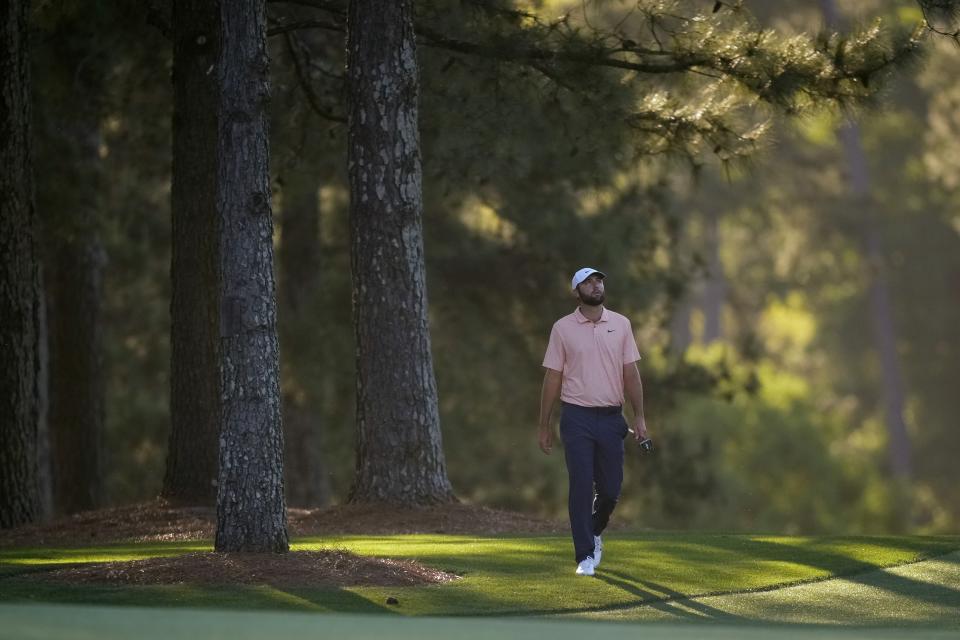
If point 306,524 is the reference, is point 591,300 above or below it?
above

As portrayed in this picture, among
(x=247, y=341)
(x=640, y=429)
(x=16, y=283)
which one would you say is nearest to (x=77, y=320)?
(x=16, y=283)

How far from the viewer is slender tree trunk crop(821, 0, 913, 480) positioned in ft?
163

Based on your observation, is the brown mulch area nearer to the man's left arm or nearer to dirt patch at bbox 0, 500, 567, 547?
dirt patch at bbox 0, 500, 567, 547

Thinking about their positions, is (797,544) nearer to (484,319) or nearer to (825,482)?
(484,319)

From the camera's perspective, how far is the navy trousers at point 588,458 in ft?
36.8

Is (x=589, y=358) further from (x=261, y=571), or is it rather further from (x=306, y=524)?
(x=306, y=524)

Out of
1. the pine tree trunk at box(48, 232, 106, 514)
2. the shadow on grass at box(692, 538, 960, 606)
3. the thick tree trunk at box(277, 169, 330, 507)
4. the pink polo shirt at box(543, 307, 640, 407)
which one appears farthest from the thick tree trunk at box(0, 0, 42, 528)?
the thick tree trunk at box(277, 169, 330, 507)

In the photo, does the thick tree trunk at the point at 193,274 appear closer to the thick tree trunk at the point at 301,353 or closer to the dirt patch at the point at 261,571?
the dirt patch at the point at 261,571

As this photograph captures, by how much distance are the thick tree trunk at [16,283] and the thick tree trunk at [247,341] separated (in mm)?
5201

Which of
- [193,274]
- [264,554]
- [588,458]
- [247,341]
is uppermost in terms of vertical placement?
[193,274]

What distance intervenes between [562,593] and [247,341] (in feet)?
9.43

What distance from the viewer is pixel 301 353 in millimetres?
24953

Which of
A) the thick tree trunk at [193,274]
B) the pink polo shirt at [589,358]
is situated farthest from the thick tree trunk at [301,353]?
the pink polo shirt at [589,358]

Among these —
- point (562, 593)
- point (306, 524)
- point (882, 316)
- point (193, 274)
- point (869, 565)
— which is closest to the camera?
point (562, 593)
